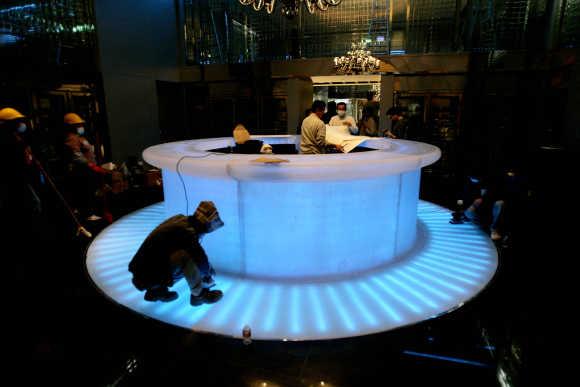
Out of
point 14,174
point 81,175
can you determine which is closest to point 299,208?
point 14,174

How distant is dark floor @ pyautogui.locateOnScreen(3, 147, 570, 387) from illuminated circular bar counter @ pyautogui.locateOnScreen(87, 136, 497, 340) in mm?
97

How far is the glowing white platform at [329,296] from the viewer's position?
2.29 m

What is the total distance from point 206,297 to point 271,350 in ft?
2.26

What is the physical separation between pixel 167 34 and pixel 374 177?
29.5ft

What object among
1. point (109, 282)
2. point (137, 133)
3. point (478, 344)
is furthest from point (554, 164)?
point (137, 133)

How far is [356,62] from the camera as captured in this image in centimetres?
854

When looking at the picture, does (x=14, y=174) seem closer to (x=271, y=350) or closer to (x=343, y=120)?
(x=271, y=350)

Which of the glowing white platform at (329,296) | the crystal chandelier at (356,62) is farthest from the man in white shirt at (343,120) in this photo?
the crystal chandelier at (356,62)

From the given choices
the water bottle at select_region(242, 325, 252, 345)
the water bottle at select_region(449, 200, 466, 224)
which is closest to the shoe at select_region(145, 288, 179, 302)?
the water bottle at select_region(242, 325, 252, 345)

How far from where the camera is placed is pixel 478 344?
2.17m

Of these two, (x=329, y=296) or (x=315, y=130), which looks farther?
(x=315, y=130)

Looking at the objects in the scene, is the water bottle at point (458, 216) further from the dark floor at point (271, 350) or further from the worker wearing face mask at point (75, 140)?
the worker wearing face mask at point (75, 140)

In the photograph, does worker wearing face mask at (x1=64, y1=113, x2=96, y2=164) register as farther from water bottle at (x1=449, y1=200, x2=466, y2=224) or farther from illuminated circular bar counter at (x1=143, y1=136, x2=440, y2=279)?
water bottle at (x1=449, y1=200, x2=466, y2=224)

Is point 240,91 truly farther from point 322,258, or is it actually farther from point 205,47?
point 322,258
